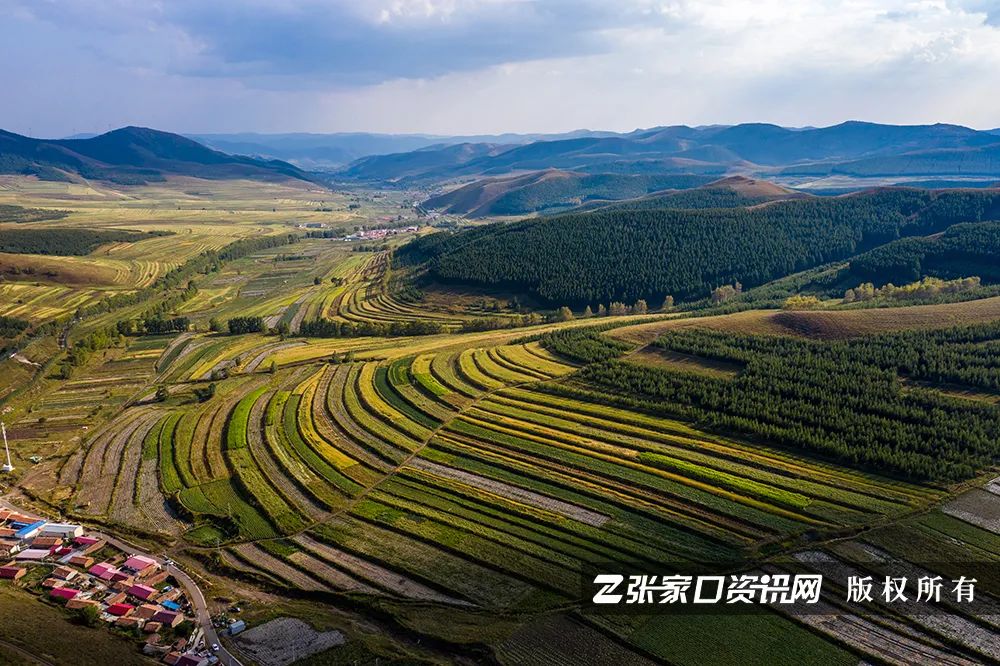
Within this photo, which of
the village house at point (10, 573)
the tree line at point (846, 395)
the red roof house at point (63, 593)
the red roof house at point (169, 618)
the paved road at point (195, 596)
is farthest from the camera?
the tree line at point (846, 395)

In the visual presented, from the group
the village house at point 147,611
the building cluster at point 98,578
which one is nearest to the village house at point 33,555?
the building cluster at point 98,578

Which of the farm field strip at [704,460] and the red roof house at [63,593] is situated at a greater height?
the farm field strip at [704,460]

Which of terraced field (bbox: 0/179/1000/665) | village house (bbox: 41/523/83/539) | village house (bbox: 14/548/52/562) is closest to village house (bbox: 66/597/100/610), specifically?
terraced field (bbox: 0/179/1000/665)

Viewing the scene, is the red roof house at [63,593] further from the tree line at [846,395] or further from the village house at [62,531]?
the tree line at [846,395]

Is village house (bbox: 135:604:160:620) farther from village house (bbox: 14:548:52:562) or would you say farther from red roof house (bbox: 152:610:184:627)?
village house (bbox: 14:548:52:562)

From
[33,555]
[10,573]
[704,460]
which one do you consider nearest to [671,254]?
[704,460]

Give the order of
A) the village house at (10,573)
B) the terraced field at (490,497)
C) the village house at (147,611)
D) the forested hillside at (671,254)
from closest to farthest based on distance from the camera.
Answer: the terraced field at (490,497) < the village house at (147,611) < the village house at (10,573) < the forested hillside at (671,254)
